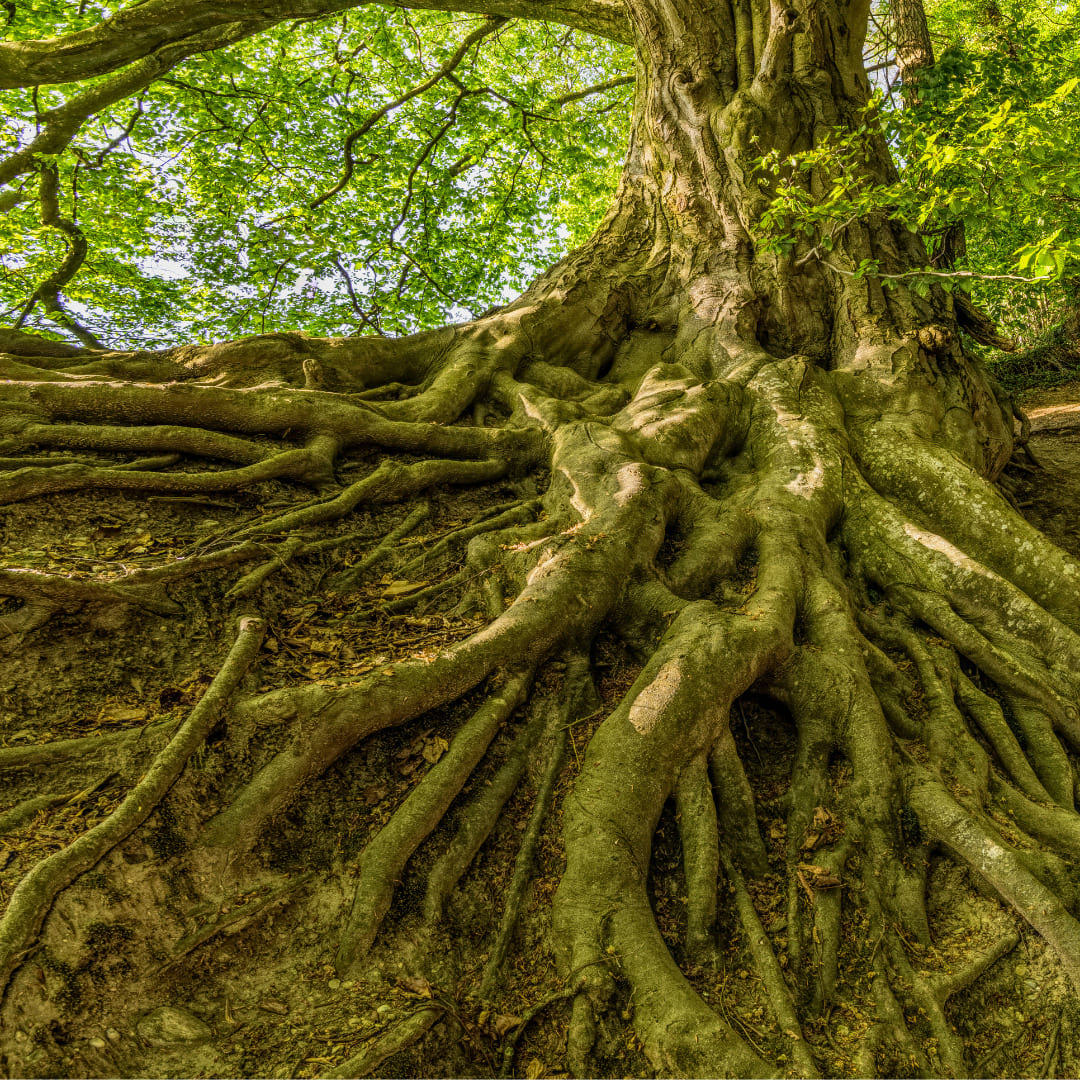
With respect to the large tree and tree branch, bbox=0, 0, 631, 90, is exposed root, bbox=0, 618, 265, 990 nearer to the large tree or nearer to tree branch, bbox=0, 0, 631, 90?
the large tree

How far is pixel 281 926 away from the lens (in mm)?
2404

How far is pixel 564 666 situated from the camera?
11.5ft

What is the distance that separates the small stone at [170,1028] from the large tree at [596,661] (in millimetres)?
76

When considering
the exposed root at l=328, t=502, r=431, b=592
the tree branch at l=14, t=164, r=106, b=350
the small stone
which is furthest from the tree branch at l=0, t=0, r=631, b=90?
the small stone

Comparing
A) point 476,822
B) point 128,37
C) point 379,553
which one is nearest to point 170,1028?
point 476,822

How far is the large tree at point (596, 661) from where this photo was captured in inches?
92.4

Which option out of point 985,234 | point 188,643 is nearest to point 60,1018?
point 188,643

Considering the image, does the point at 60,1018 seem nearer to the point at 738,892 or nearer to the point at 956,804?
the point at 738,892

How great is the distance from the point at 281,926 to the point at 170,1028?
0.41 meters

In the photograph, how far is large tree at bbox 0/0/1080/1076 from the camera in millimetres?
2348

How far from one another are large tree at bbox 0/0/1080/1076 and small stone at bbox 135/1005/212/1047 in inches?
3.0

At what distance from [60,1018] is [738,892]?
2.39 metres

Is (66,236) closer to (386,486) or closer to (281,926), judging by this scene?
(386,486)

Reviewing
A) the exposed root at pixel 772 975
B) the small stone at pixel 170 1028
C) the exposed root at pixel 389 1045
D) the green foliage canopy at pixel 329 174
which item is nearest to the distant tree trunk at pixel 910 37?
the green foliage canopy at pixel 329 174
